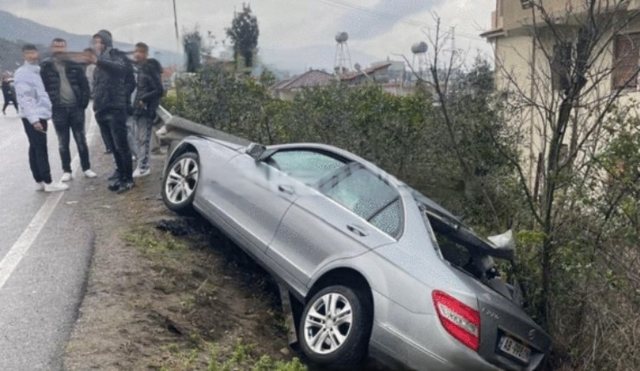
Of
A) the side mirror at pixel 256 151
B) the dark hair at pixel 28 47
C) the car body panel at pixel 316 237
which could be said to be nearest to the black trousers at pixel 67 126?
the dark hair at pixel 28 47

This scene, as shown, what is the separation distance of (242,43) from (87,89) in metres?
3.46

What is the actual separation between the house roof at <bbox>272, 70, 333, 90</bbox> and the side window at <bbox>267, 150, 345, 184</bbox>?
5020 mm

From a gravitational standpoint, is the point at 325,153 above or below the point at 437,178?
above

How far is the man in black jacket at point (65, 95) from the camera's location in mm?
8062

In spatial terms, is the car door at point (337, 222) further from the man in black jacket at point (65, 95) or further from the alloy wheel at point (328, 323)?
the man in black jacket at point (65, 95)

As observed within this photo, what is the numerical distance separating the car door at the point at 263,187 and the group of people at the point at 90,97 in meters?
2.47

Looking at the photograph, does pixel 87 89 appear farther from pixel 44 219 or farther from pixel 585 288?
pixel 585 288

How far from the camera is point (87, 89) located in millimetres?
8461

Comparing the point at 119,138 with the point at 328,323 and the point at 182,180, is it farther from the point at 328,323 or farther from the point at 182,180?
the point at 328,323

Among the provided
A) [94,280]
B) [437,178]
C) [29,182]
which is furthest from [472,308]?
[29,182]

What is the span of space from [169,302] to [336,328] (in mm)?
1408

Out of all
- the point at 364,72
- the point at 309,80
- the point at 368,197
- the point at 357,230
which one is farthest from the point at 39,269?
the point at 364,72

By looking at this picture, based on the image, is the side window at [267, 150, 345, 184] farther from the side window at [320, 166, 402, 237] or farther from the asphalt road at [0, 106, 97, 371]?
the asphalt road at [0, 106, 97, 371]

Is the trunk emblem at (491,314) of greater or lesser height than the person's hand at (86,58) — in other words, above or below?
below
